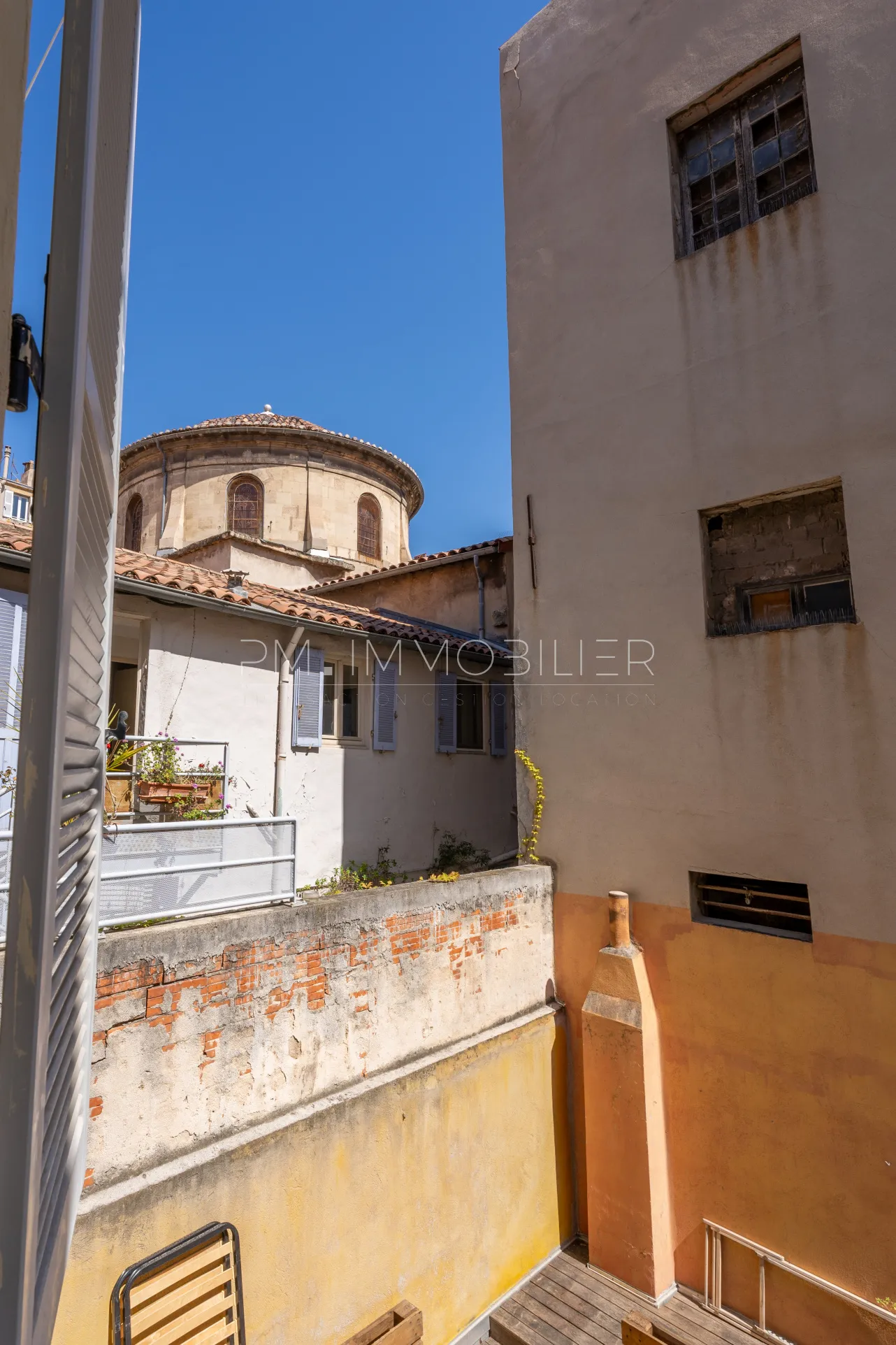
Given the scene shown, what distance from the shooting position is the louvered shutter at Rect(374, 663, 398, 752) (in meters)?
10.5

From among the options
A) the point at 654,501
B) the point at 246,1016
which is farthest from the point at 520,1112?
the point at 654,501

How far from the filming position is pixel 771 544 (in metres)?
7.23

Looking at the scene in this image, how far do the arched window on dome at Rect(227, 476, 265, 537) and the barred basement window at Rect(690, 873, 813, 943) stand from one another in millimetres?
14739

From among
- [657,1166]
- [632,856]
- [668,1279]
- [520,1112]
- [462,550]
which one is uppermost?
[462,550]

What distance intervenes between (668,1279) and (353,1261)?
11.2 ft

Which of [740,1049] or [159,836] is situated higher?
[159,836]

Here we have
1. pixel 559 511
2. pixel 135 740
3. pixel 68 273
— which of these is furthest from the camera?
pixel 559 511

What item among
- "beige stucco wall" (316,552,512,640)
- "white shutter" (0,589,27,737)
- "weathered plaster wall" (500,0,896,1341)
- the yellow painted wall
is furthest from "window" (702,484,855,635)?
"white shutter" (0,589,27,737)

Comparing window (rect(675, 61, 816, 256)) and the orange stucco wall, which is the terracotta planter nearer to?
the orange stucco wall

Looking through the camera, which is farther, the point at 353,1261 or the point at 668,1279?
the point at 668,1279

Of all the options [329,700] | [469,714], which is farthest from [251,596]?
[469,714]

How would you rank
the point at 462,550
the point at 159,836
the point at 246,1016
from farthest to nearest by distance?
the point at 462,550
the point at 159,836
the point at 246,1016

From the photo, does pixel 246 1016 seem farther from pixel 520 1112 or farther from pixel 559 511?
pixel 559 511

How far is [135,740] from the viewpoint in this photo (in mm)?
7199
